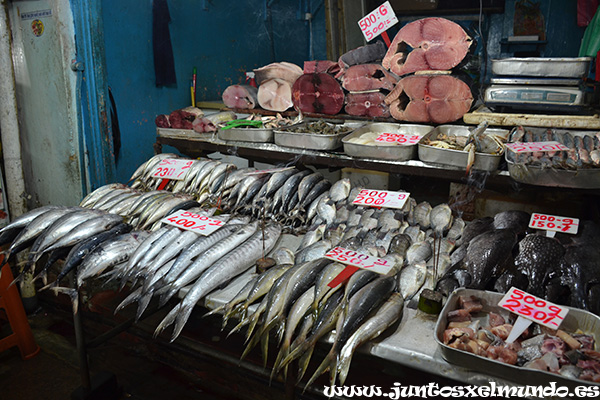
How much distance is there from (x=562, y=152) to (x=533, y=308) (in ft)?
3.84

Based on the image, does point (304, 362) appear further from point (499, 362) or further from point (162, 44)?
point (162, 44)

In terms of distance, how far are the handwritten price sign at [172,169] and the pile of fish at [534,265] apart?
2544 mm

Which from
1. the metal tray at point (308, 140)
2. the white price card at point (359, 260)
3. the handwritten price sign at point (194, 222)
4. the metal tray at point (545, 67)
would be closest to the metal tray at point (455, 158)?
the metal tray at point (308, 140)

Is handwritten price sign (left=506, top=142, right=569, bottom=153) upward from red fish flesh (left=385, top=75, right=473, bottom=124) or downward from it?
downward

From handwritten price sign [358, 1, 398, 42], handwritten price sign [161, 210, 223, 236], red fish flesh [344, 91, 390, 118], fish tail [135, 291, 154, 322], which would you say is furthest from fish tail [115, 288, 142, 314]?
handwritten price sign [358, 1, 398, 42]

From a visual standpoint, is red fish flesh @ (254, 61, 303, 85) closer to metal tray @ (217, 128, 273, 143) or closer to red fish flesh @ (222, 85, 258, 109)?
red fish flesh @ (222, 85, 258, 109)

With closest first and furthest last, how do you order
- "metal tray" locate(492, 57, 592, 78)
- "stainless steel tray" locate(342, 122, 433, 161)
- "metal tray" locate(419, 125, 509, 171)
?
"metal tray" locate(419, 125, 509, 171) → "stainless steel tray" locate(342, 122, 433, 161) → "metal tray" locate(492, 57, 592, 78)

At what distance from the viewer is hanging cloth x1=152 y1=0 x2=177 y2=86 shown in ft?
17.8

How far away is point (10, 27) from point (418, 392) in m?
5.74

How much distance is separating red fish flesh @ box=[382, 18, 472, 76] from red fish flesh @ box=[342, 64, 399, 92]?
0.34ft

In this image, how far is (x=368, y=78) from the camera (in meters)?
3.91

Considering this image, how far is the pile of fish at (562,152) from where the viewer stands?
2.48 meters

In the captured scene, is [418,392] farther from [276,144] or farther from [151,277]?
[276,144]

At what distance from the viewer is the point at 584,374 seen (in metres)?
1.65
